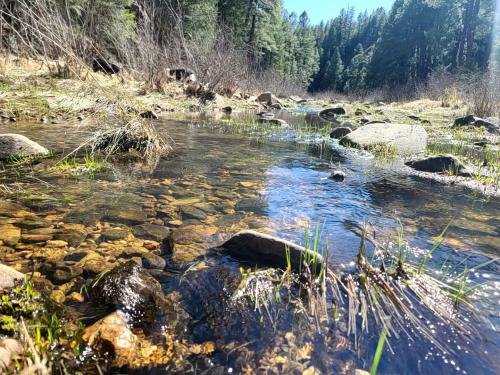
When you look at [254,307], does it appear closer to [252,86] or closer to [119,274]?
[119,274]

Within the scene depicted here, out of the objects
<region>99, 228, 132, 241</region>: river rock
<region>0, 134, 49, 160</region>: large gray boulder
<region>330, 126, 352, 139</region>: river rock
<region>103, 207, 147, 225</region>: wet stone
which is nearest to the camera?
<region>99, 228, 132, 241</region>: river rock

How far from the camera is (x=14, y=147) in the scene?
4.20 m

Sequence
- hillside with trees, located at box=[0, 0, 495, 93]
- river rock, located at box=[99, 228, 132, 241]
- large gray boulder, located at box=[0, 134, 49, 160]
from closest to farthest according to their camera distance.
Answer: river rock, located at box=[99, 228, 132, 241], large gray boulder, located at box=[0, 134, 49, 160], hillside with trees, located at box=[0, 0, 495, 93]

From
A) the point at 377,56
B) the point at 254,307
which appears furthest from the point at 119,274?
the point at 377,56

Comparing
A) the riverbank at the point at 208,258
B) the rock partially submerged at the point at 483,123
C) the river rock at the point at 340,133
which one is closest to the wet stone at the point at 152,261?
the riverbank at the point at 208,258

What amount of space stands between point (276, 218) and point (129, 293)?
1619 mm

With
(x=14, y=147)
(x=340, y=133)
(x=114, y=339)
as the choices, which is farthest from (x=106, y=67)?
(x=114, y=339)

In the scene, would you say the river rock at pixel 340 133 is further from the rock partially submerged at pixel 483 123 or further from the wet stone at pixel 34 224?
the wet stone at pixel 34 224

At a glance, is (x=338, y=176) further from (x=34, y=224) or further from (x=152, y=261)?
(x=34, y=224)

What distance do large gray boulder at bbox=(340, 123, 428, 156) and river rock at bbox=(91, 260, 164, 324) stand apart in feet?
19.2

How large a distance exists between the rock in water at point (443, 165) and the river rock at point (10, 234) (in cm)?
491

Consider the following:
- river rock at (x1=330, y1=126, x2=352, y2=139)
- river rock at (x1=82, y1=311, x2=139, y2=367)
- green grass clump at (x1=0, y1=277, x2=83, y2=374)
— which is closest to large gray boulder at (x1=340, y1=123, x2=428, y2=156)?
river rock at (x1=330, y1=126, x2=352, y2=139)

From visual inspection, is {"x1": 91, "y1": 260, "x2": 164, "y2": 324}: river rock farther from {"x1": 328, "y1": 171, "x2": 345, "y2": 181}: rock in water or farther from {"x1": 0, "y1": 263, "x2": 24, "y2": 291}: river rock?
{"x1": 328, "y1": 171, "x2": 345, "y2": 181}: rock in water

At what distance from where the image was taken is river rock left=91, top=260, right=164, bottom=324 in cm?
172
